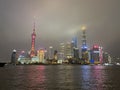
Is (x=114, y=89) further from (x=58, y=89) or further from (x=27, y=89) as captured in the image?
(x=27, y=89)

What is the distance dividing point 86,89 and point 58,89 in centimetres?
866

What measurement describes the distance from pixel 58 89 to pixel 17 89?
12260mm

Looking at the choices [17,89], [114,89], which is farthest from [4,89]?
[114,89]

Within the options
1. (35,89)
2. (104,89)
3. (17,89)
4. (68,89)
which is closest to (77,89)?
(68,89)

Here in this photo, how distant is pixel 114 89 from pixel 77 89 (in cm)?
1109

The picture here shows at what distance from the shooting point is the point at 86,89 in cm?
6731

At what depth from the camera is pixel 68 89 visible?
66.1m

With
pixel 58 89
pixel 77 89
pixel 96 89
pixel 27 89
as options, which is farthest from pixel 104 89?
pixel 27 89

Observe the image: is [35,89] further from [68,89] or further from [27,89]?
[68,89]

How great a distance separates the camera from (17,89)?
65812 mm

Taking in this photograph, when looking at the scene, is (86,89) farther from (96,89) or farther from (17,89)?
(17,89)

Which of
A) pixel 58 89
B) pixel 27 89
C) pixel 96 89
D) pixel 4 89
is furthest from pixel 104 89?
pixel 4 89

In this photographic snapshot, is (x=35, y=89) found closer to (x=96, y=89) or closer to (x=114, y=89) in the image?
(x=96, y=89)

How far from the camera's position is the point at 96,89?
2648 inches
